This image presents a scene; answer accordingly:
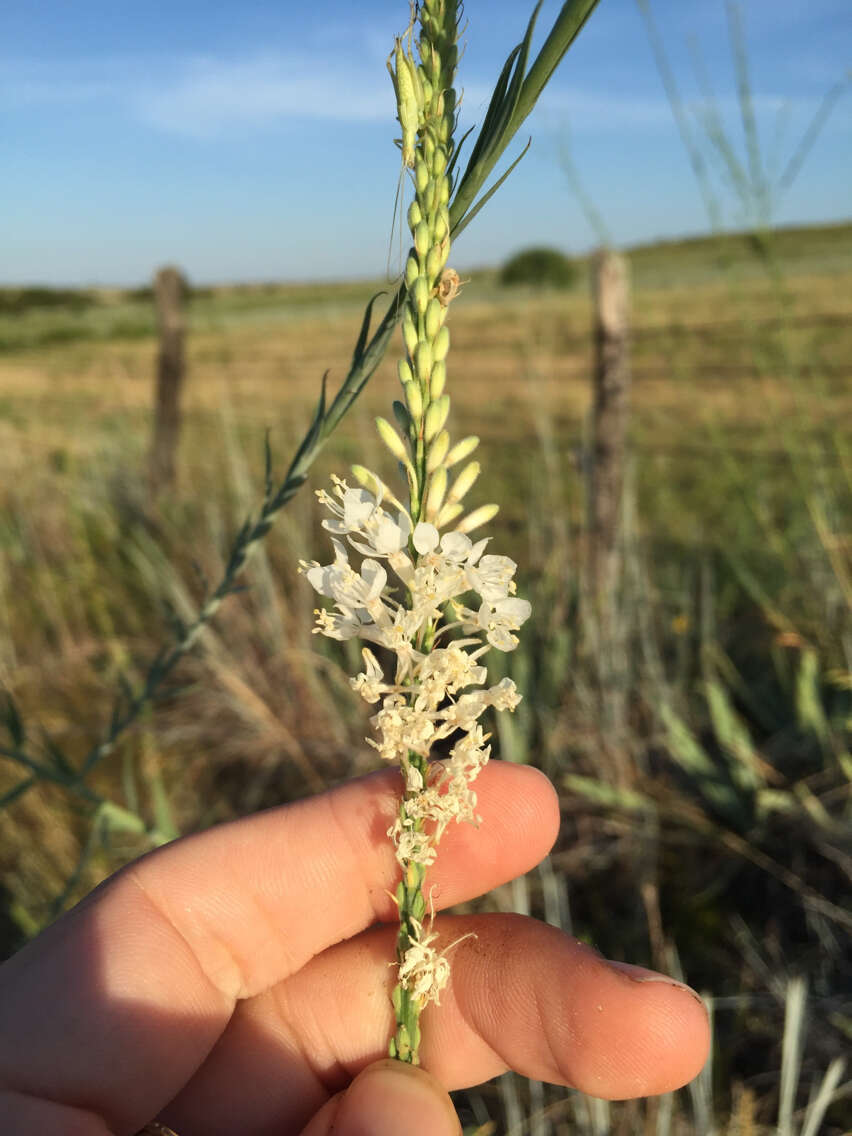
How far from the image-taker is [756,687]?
3816mm

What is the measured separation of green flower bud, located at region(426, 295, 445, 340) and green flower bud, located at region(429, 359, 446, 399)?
0.03 m

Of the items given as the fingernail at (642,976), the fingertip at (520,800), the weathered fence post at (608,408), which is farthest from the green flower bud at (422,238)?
the weathered fence post at (608,408)

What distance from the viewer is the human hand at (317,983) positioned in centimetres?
115

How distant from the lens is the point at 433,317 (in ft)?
2.76

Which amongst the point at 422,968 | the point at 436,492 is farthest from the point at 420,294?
the point at 422,968

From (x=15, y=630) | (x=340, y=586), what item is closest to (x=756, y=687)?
(x=340, y=586)

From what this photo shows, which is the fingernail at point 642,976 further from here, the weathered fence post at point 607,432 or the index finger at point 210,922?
the weathered fence post at point 607,432

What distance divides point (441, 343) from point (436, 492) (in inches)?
6.4

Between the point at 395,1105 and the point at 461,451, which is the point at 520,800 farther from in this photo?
the point at 461,451

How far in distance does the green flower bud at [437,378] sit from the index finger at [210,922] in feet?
2.04

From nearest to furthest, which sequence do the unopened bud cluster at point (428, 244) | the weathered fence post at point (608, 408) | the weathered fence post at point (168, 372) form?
the unopened bud cluster at point (428, 244), the weathered fence post at point (608, 408), the weathered fence post at point (168, 372)

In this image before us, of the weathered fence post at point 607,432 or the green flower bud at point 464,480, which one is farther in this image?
the weathered fence post at point 607,432

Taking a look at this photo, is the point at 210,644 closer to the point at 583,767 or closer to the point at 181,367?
the point at 583,767

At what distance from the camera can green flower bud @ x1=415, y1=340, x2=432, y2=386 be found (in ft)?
2.81
